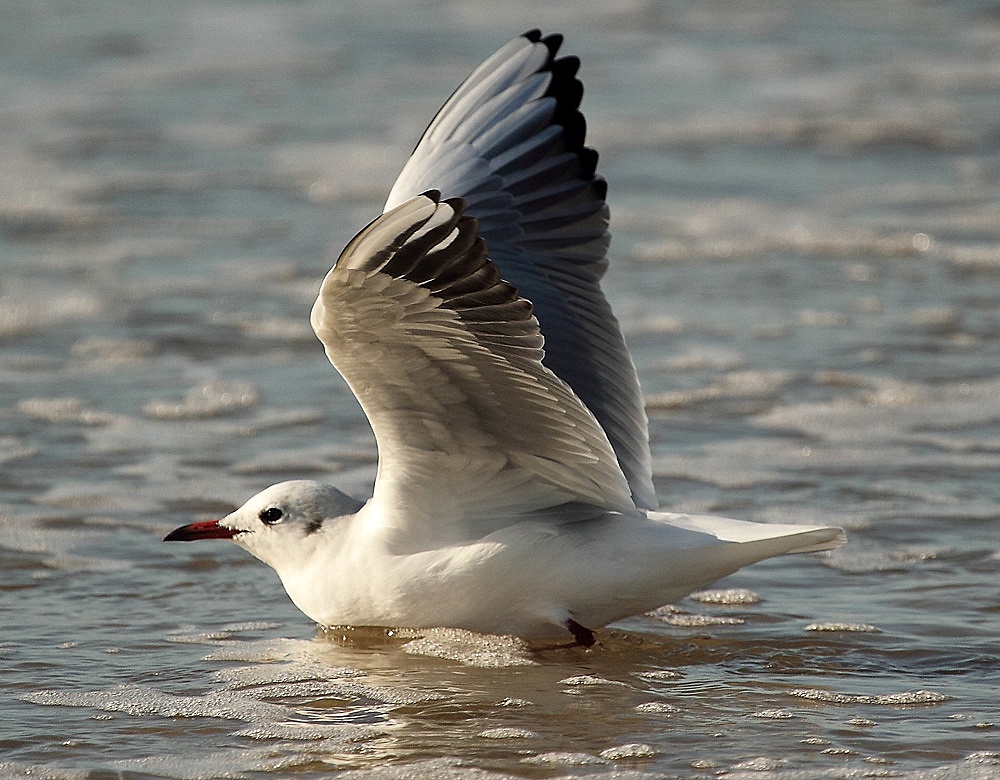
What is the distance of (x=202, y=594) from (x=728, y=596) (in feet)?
5.67

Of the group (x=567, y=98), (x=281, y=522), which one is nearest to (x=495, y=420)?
(x=281, y=522)

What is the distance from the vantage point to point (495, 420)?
15.7 feet

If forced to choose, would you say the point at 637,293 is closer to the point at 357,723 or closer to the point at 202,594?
the point at 202,594

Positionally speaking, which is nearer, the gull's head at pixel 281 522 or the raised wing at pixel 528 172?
the gull's head at pixel 281 522

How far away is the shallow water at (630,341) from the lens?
4.62 metres

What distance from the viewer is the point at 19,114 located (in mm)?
12930

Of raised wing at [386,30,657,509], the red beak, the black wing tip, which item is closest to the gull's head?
the red beak

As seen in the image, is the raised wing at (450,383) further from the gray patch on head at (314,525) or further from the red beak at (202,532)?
the red beak at (202,532)

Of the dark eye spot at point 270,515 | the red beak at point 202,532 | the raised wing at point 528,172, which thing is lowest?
the red beak at point 202,532

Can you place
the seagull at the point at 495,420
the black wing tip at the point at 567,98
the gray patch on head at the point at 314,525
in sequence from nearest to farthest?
1. the seagull at the point at 495,420
2. the gray patch on head at the point at 314,525
3. the black wing tip at the point at 567,98

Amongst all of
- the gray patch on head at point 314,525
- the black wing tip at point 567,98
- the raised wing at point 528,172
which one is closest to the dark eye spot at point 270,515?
the gray patch on head at point 314,525

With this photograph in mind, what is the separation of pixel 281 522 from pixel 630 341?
10.6 feet

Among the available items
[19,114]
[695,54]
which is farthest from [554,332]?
[695,54]

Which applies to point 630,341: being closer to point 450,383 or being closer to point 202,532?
point 202,532
